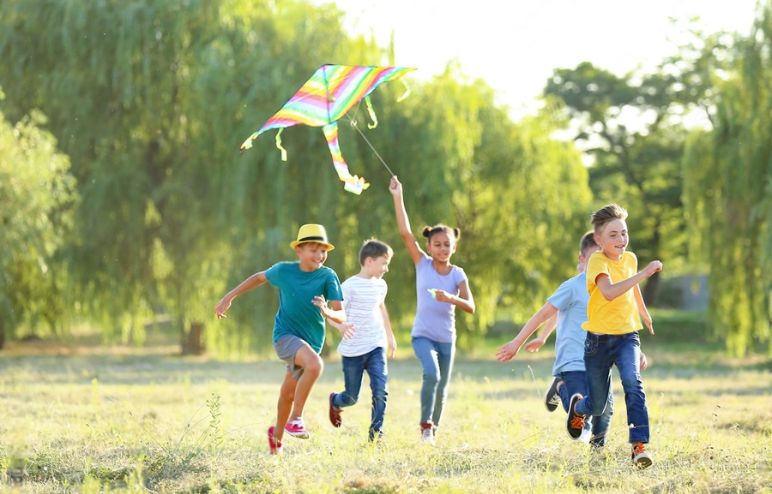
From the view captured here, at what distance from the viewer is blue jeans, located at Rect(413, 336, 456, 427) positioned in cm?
902

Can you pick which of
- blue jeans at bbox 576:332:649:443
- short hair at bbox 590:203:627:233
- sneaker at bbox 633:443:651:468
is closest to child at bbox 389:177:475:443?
Answer: blue jeans at bbox 576:332:649:443

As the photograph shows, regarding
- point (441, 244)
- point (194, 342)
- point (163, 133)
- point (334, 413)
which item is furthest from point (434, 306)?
point (194, 342)

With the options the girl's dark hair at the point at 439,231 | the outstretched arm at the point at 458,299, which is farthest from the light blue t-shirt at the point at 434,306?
the girl's dark hair at the point at 439,231

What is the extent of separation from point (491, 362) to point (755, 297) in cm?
528

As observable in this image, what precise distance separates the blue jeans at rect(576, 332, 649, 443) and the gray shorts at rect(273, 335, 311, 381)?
1775 millimetres

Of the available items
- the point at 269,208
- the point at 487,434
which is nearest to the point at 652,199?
the point at 269,208

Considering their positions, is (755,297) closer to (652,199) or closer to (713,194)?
(713,194)

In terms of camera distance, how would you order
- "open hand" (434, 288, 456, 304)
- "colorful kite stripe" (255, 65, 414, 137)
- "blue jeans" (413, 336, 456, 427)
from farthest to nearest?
"colorful kite stripe" (255, 65, 414, 137) → "blue jeans" (413, 336, 456, 427) → "open hand" (434, 288, 456, 304)

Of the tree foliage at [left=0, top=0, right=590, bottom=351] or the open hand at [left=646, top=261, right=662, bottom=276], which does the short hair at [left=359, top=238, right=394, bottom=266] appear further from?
the tree foliage at [left=0, top=0, right=590, bottom=351]

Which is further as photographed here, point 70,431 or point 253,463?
Result: point 70,431

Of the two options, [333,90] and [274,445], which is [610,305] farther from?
[333,90]

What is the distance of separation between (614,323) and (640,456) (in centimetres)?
80

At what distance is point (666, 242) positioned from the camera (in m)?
41.0

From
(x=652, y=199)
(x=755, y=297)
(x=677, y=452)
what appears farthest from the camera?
(x=652, y=199)
